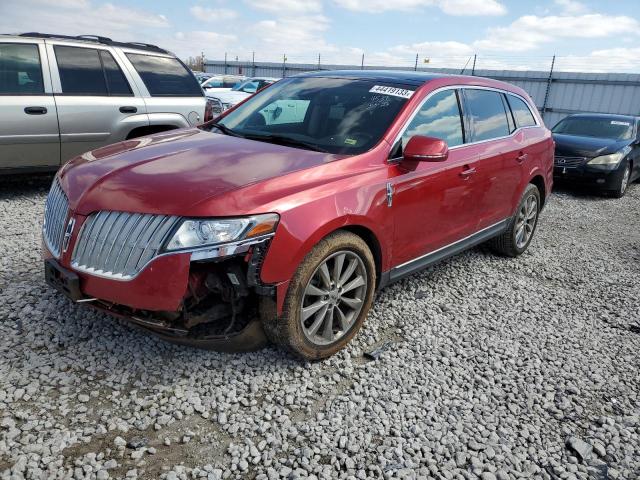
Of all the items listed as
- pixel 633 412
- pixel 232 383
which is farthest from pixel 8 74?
pixel 633 412

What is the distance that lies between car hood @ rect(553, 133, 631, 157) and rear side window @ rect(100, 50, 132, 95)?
301 inches

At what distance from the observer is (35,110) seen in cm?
548

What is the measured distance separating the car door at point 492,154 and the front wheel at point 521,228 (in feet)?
0.95

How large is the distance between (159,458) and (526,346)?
2.53 meters

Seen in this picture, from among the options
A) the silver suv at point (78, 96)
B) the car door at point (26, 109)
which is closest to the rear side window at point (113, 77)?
the silver suv at point (78, 96)

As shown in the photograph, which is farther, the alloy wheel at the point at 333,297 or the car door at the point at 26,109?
the car door at the point at 26,109

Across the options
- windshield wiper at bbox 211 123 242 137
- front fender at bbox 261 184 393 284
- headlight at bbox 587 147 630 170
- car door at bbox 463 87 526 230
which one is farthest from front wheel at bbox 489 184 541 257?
headlight at bbox 587 147 630 170

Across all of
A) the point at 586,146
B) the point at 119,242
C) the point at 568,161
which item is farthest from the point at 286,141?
the point at 586,146

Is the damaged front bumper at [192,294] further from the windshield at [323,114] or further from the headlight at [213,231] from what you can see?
the windshield at [323,114]

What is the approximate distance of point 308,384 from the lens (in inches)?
110

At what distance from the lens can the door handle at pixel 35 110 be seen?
5422mm

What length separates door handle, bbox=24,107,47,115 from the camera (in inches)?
213

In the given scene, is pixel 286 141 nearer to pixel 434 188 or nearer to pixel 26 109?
pixel 434 188

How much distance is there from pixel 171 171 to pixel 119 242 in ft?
1.63
